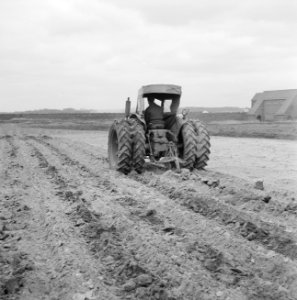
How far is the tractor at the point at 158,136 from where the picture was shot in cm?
968

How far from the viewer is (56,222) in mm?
5688

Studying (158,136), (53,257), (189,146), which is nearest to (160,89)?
(158,136)

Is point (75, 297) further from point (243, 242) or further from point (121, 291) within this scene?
point (243, 242)

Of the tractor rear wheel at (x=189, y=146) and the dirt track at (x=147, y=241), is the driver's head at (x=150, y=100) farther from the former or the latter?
the dirt track at (x=147, y=241)

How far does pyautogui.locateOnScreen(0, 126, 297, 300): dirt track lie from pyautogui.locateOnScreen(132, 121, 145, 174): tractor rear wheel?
1.31 metres

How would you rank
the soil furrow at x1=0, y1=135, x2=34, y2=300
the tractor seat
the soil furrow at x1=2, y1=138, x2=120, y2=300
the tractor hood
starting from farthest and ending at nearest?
the tractor seat → the tractor hood → the soil furrow at x1=0, y1=135, x2=34, y2=300 → the soil furrow at x1=2, y1=138, x2=120, y2=300

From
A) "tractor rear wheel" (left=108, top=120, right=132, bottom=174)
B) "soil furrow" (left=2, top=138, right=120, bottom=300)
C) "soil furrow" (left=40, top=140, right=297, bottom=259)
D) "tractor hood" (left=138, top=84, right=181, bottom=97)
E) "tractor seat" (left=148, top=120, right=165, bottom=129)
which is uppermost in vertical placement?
"tractor hood" (left=138, top=84, right=181, bottom=97)

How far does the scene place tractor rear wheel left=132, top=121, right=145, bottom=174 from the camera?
9586mm

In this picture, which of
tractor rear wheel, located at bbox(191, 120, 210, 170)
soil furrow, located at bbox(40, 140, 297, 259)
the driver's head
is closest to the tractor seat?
the driver's head

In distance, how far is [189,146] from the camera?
9844 millimetres

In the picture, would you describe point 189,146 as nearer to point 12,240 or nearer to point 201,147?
point 201,147

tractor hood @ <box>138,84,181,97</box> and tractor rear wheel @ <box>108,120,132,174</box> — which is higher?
tractor hood @ <box>138,84,181,97</box>

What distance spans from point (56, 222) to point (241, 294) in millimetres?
2819

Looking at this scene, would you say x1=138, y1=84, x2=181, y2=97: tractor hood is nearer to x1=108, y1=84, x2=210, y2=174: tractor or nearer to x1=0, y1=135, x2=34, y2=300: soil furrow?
x1=108, y1=84, x2=210, y2=174: tractor
